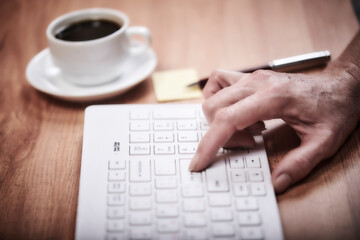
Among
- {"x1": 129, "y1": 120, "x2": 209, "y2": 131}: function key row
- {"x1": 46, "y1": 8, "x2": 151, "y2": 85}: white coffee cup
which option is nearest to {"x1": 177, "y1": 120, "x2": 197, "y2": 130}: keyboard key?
{"x1": 129, "y1": 120, "x2": 209, "y2": 131}: function key row

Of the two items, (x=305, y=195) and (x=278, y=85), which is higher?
(x=278, y=85)

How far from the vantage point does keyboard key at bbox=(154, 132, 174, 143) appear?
1.77ft

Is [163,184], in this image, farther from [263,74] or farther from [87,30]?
[87,30]

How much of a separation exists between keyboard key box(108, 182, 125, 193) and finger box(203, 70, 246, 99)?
0.24 metres

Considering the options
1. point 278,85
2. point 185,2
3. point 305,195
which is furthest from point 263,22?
point 305,195

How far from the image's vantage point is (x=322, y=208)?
478 mm

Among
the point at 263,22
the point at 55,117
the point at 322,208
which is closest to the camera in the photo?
the point at 322,208

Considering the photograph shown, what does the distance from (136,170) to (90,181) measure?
0.22 feet

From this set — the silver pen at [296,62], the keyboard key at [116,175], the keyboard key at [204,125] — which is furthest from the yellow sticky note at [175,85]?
the keyboard key at [116,175]

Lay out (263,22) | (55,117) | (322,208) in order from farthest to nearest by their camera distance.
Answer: (263,22) < (55,117) < (322,208)

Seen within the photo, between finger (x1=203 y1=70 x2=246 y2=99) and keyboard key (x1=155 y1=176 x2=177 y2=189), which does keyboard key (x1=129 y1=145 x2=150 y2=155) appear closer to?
keyboard key (x1=155 y1=176 x2=177 y2=189)

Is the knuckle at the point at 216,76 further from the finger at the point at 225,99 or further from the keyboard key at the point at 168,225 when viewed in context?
the keyboard key at the point at 168,225

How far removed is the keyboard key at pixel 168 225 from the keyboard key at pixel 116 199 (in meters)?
0.06

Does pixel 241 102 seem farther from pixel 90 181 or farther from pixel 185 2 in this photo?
pixel 185 2
